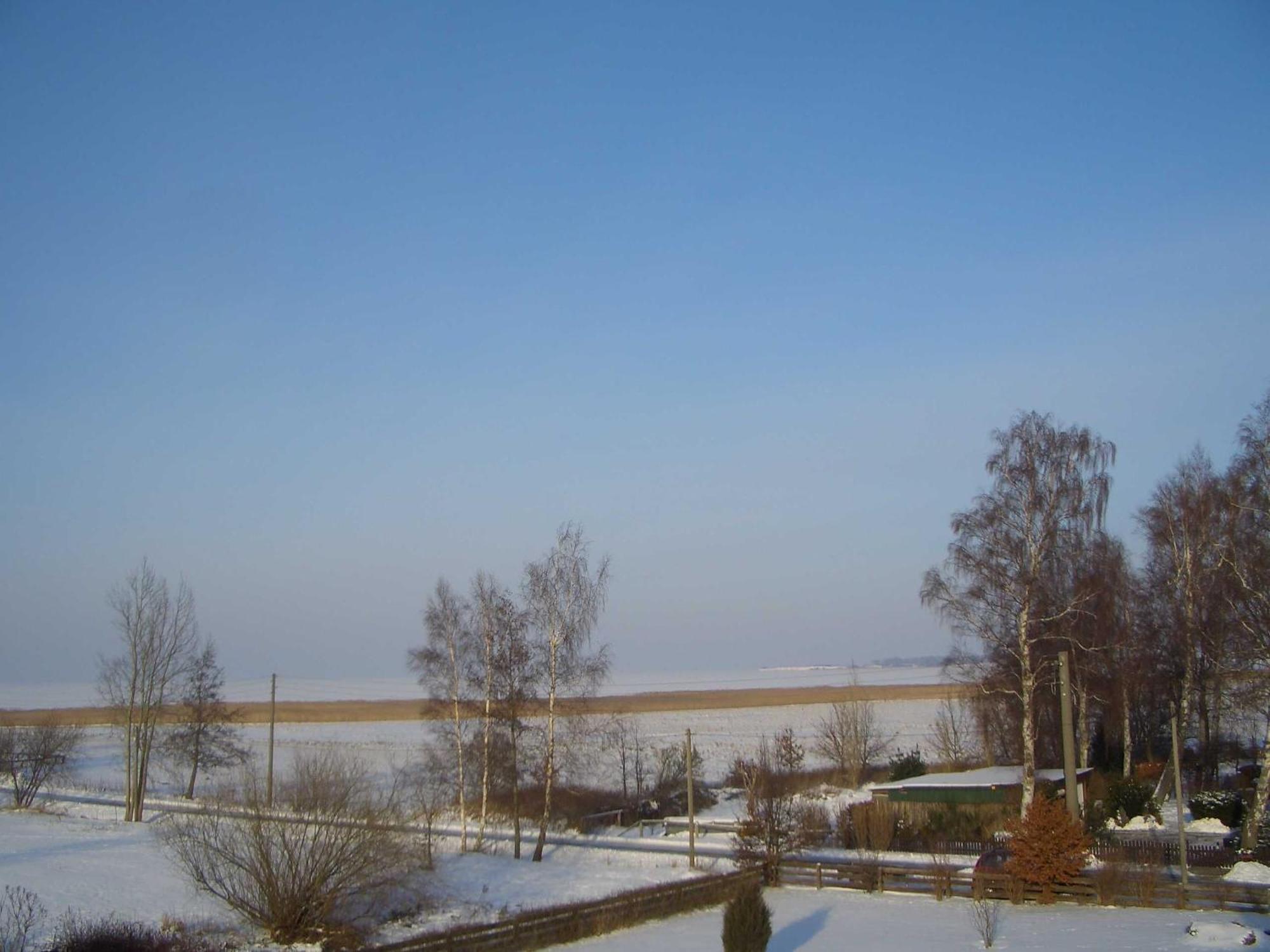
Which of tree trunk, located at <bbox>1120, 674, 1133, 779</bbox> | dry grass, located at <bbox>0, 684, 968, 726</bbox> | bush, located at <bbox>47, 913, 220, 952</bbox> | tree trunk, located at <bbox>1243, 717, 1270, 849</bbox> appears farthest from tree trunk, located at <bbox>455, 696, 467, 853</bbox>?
dry grass, located at <bbox>0, 684, 968, 726</bbox>

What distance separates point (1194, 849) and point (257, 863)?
964 inches

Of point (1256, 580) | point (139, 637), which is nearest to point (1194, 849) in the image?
point (1256, 580)

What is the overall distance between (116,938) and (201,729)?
31161 millimetres

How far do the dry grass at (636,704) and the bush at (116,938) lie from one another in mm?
66843

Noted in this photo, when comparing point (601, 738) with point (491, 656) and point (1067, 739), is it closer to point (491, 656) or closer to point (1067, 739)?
point (491, 656)

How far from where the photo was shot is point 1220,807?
108 feet

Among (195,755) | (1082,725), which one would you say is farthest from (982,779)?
(195,755)

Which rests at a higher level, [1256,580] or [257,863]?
[1256,580]

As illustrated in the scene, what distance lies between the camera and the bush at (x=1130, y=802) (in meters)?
35.2

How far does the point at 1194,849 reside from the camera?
93.3 feet

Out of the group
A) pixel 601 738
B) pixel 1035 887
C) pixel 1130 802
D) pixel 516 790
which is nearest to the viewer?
pixel 1035 887

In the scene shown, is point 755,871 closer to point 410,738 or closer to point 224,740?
point 224,740

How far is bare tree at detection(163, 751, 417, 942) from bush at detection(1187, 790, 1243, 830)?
26043mm

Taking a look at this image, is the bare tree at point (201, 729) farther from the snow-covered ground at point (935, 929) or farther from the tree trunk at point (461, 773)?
the snow-covered ground at point (935, 929)
